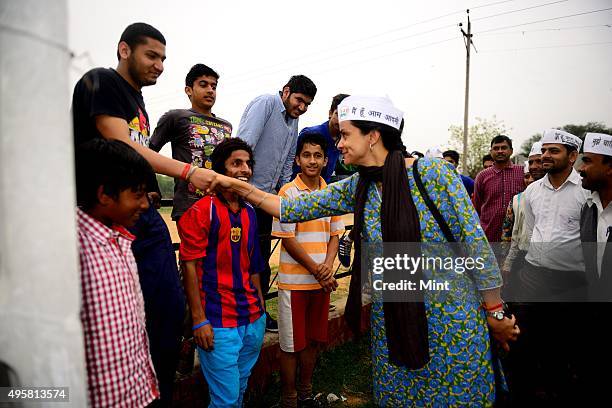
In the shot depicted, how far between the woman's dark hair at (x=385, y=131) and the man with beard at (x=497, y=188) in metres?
4.37

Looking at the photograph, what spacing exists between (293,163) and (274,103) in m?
0.67

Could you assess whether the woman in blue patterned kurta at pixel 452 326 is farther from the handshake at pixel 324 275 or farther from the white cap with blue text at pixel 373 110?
the handshake at pixel 324 275

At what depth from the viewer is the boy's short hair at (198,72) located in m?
3.46

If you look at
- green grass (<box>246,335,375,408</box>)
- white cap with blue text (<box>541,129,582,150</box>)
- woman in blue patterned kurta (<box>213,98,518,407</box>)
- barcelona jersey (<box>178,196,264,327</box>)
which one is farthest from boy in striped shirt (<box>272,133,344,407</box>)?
white cap with blue text (<box>541,129,582,150</box>)

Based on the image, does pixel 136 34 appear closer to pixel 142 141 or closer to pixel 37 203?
pixel 142 141

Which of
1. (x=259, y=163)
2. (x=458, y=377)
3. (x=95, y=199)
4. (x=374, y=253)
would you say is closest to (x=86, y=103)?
(x=95, y=199)

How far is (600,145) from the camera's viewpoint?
3.42 metres

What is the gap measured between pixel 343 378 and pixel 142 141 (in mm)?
2730

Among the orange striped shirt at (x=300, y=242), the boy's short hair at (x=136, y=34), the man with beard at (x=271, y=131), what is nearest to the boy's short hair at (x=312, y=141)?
the orange striped shirt at (x=300, y=242)

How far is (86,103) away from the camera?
1877mm

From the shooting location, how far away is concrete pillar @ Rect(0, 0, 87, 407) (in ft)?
2.33

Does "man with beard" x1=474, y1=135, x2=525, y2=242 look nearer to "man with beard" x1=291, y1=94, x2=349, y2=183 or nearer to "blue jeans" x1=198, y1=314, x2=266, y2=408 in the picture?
"man with beard" x1=291, y1=94, x2=349, y2=183

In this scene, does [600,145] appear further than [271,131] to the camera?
No

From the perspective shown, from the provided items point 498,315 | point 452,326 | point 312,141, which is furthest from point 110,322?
point 312,141
